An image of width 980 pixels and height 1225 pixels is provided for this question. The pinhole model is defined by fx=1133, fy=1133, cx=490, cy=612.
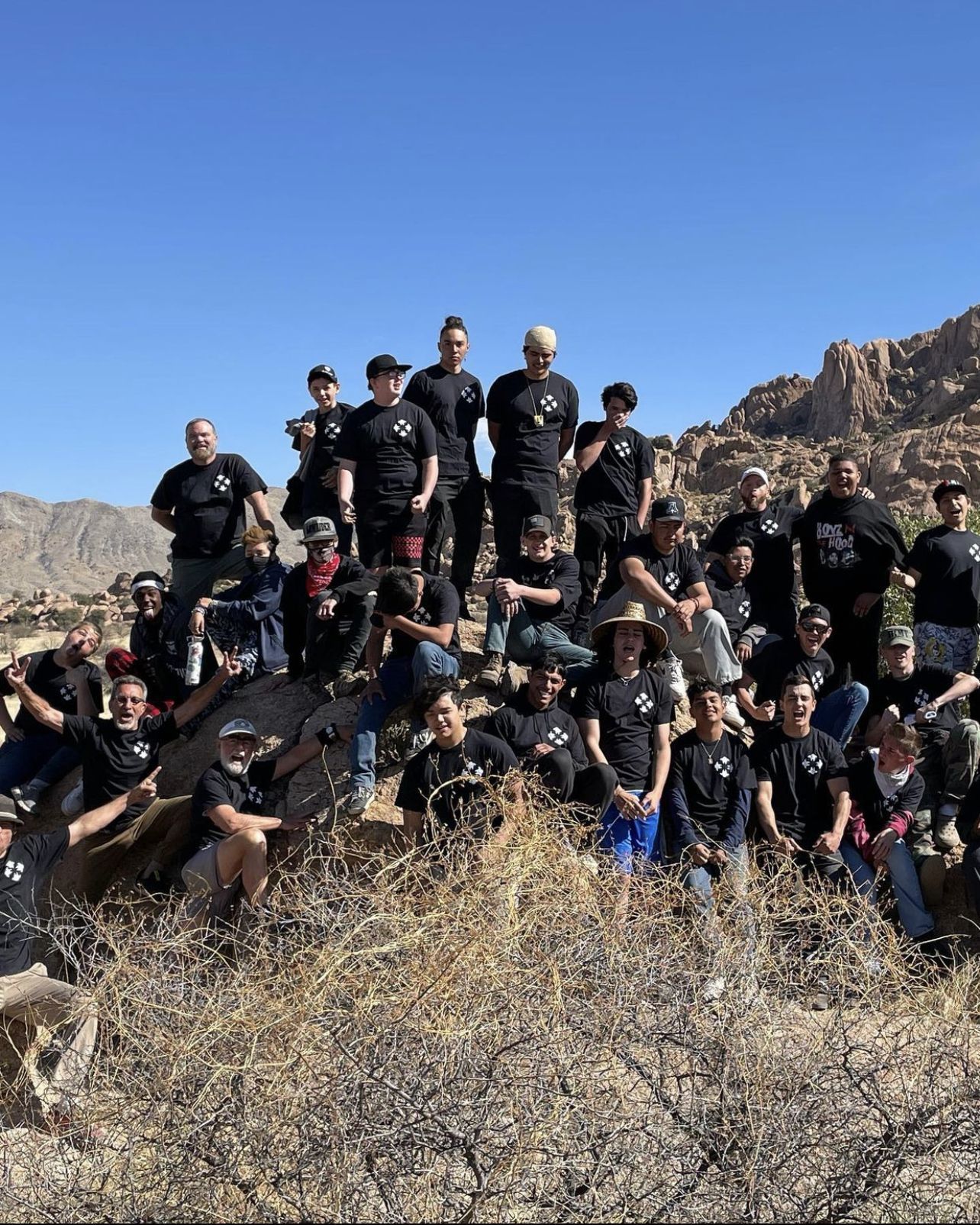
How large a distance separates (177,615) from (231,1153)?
5.08m

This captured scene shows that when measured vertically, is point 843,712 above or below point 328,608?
below

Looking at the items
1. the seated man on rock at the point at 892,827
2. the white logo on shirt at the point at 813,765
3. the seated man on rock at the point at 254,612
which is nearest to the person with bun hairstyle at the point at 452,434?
the seated man on rock at the point at 254,612

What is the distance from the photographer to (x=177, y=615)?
8.63 metres

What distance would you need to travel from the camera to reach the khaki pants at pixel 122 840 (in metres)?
7.50

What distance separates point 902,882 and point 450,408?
4711 millimetres

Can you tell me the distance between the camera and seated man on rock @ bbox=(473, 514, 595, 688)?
25.7 ft

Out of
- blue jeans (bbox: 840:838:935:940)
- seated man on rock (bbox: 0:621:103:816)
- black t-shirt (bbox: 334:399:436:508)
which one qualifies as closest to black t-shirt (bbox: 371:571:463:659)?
black t-shirt (bbox: 334:399:436:508)

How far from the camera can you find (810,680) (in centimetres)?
759

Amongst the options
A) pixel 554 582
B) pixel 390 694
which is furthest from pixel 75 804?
pixel 554 582

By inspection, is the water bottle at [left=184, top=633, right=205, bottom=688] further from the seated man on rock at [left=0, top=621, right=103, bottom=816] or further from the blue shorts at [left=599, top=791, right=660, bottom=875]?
the blue shorts at [left=599, top=791, right=660, bottom=875]

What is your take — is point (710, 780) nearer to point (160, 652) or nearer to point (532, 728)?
point (532, 728)

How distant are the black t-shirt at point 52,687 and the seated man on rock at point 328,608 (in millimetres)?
1575

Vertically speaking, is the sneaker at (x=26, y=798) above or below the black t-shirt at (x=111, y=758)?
below

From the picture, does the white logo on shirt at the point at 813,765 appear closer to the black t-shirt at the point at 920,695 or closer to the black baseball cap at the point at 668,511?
the black t-shirt at the point at 920,695
